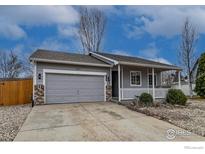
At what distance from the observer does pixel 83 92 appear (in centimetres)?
1192

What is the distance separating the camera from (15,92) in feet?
39.0

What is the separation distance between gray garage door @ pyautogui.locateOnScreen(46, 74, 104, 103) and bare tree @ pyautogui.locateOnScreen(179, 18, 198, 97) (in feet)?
39.6

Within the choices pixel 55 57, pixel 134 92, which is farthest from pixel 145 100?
pixel 55 57

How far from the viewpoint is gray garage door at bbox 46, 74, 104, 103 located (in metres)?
11.0

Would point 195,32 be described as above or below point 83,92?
above

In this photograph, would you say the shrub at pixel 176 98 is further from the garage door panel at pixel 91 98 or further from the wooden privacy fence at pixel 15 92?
the wooden privacy fence at pixel 15 92

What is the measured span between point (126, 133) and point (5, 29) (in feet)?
23.9

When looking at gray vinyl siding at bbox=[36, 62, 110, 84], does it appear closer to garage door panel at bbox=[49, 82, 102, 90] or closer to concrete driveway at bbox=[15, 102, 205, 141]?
garage door panel at bbox=[49, 82, 102, 90]

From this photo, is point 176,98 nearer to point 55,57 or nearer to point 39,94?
point 55,57

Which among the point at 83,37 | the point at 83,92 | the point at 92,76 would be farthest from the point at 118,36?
the point at 83,37

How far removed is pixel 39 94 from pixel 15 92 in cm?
235
